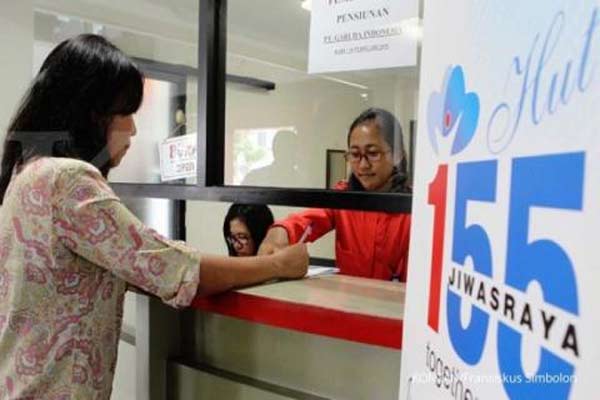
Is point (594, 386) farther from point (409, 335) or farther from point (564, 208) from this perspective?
point (409, 335)

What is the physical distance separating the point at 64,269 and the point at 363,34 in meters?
0.76

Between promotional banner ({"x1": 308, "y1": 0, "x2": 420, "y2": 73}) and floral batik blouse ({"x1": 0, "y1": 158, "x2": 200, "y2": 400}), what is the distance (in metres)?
0.54

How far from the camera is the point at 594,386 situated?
0.31 meters

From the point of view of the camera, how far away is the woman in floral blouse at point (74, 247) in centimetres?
92

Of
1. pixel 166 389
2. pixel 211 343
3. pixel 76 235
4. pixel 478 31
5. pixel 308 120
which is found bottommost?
pixel 166 389

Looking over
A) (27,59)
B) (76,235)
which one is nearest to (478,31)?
(76,235)

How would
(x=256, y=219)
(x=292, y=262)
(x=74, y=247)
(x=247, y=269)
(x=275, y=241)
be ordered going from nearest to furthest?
(x=74, y=247) < (x=247, y=269) < (x=292, y=262) < (x=275, y=241) < (x=256, y=219)

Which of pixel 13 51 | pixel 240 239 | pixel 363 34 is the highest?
pixel 13 51

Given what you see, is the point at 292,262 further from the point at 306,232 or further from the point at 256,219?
the point at 256,219

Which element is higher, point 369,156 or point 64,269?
point 369,156

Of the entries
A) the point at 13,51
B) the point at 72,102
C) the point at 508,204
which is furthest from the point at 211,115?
the point at 13,51

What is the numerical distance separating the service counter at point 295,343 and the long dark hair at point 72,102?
418 mm

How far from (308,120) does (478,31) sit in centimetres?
375

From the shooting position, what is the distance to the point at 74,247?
932 millimetres
